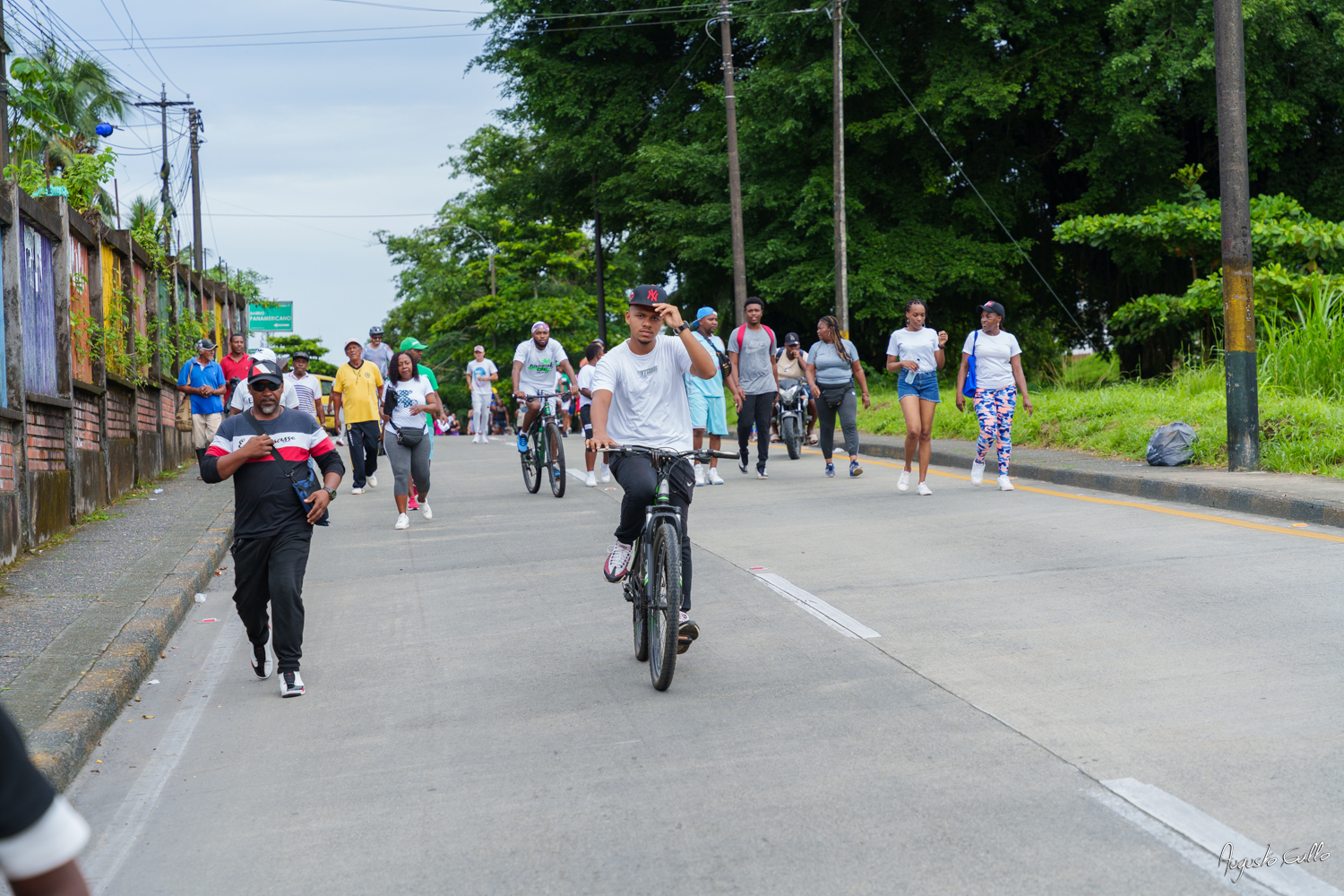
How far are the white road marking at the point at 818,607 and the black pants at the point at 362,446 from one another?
8.36 meters

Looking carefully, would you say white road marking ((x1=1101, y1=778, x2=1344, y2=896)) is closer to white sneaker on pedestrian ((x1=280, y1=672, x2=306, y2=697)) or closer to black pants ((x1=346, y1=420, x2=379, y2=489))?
white sneaker on pedestrian ((x1=280, y1=672, x2=306, y2=697))

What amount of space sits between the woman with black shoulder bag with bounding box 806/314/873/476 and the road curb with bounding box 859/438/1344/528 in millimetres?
1939

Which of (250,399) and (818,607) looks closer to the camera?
(818,607)

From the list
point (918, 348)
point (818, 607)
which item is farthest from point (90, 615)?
point (918, 348)

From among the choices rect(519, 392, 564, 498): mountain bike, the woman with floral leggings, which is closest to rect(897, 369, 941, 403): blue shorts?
the woman with floral leggings

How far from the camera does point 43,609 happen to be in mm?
8164

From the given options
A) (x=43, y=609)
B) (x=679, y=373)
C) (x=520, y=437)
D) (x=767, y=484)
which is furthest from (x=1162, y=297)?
(x=43, y=609)

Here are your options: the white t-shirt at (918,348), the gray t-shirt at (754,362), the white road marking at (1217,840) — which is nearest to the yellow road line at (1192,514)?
the white t-shirt at (918,348)

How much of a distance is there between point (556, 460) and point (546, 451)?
37 cm

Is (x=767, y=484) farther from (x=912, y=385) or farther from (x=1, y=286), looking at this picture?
(x=1, y=286)

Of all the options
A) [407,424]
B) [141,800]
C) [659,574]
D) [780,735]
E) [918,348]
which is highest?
[918,348]

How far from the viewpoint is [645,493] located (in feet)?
20.9

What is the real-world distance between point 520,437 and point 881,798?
37.6ft

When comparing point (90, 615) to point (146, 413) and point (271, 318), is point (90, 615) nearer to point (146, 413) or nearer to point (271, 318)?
point (146, 413)
